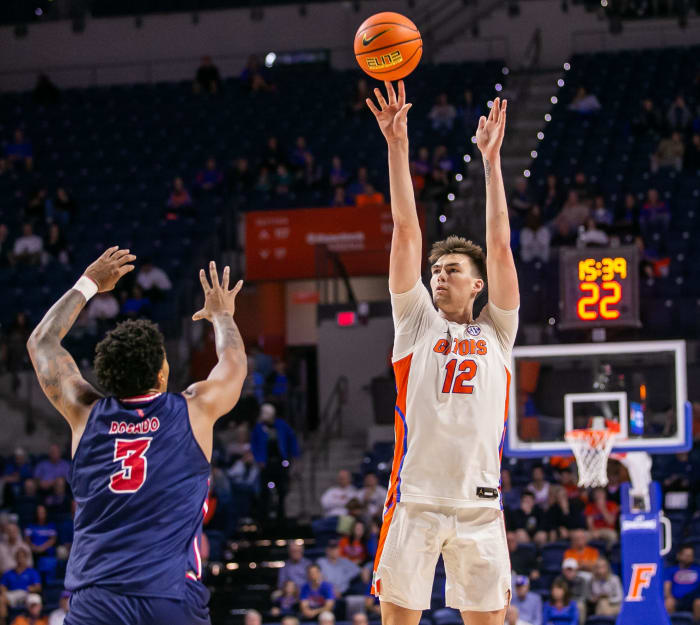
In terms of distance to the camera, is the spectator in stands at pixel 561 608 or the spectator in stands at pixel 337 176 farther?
the spectator in stands at pixel 337 176

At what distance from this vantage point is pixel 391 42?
6281 mm

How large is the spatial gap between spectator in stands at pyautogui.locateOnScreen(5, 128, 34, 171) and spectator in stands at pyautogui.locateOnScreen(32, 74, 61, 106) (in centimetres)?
181

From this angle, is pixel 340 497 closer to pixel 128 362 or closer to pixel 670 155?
pixel 670 155

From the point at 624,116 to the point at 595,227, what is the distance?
4.98m

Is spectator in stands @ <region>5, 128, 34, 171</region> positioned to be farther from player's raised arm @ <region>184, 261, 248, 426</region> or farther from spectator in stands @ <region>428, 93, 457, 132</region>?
player's raised arm @ <region>184, 261, 248, 426</region>

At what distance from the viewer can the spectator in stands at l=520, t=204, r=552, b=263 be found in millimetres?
17594

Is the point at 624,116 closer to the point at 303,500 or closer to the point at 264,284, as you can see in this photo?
the point at 264,284

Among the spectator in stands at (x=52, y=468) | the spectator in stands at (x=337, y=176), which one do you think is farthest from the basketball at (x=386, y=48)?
the spectator in stands at (x=337, y=176)

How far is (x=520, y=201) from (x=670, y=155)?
2.91 metres

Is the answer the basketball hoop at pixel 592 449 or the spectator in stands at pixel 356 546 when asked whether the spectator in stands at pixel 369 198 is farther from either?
the basketball hoop at pixel 592 449

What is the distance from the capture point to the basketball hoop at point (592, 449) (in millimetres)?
9758

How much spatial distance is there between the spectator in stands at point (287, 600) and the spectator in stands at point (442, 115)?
10617 millimetres

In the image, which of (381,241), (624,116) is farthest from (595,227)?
(624,116)

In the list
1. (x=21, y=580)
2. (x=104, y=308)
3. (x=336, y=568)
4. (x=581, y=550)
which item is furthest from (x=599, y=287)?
(x=104, y=308)
